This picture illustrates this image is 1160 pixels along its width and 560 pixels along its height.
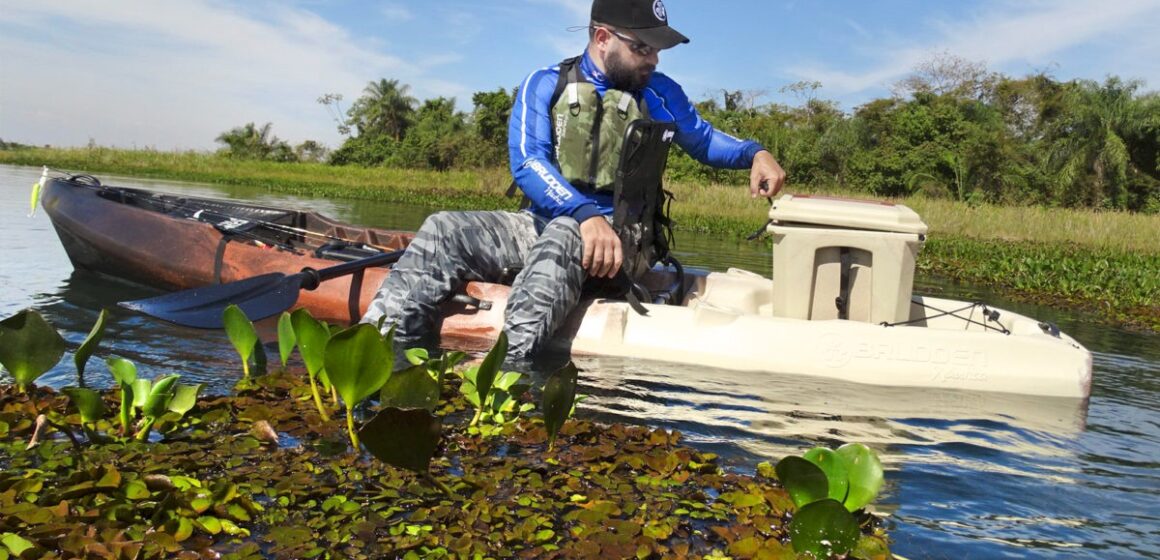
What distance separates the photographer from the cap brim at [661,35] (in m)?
4.21

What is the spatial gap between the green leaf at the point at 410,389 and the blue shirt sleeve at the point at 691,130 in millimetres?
2682

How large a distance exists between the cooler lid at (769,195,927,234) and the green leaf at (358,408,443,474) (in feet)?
8.06

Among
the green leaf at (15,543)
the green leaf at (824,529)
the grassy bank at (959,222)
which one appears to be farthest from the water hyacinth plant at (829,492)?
the grassy bank at (959,222)

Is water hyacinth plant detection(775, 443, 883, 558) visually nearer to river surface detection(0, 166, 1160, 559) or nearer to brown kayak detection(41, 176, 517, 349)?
river surface detection(0, 166, 1160, 559)

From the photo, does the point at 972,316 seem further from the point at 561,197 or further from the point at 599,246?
the point at 561,197

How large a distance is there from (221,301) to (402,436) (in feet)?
9.46

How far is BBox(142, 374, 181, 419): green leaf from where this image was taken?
2527mm

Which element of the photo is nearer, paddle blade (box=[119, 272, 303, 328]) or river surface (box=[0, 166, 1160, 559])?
river surface (box=[0, 166, 1160, 559])

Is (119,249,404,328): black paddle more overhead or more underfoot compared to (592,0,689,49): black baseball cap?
more underfoot

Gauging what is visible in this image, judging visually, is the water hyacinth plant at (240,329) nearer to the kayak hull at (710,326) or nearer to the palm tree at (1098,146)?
the kayak hull at (710,326)

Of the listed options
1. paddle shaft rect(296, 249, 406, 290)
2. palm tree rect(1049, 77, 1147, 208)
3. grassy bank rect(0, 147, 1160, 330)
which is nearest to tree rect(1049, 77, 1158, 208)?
palm tree rect(1049, 77, 1147, 208)

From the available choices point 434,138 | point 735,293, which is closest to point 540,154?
point 735,293

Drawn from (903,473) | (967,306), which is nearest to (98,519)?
(903,473)

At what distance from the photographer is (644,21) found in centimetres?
420
